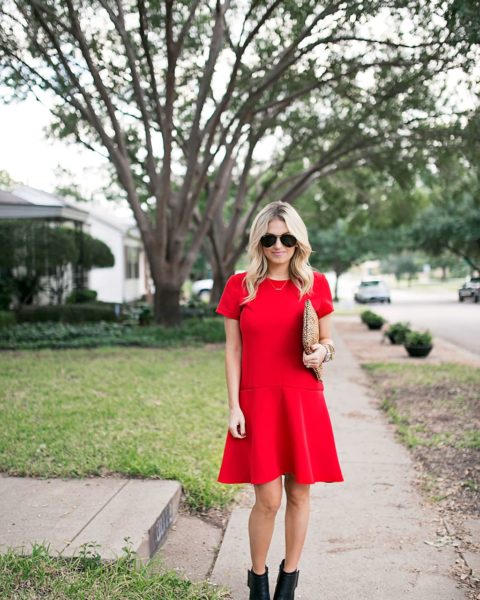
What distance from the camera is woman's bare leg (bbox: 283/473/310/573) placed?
310cm

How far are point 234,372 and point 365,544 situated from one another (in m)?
1.62

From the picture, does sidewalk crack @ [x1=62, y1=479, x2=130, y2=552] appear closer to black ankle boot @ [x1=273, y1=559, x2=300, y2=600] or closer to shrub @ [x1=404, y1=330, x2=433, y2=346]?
black ankle boot @ [x1=273, y1=559, x2=300, y2=600]

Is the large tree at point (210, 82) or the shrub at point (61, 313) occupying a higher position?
the large tree at point (210, 82)

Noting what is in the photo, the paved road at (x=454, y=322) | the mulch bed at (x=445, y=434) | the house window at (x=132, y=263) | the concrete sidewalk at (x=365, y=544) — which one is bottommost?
the concrete sidewalk at (x=365, y=544)

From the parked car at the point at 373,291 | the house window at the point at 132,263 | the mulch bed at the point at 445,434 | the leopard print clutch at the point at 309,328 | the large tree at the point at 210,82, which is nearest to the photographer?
the leopard print clutch at the point at 309,328

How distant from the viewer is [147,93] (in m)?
16.0

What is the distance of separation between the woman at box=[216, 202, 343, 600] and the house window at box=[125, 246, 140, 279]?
31.2m

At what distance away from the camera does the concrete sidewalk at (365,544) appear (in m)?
3.45

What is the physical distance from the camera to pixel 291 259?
3182 mm

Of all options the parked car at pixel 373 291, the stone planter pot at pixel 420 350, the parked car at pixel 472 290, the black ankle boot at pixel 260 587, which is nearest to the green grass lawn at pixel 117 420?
the black ankle boot at pixel 260 587

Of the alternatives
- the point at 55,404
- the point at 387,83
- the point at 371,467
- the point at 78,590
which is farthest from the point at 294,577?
the point at 387,83

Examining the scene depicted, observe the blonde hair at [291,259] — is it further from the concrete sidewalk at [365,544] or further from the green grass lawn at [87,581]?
the concrete sidewalk at [365,544]

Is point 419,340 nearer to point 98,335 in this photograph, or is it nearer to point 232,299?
point 98,335

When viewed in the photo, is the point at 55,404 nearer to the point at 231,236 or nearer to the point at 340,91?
the point at 340,91
